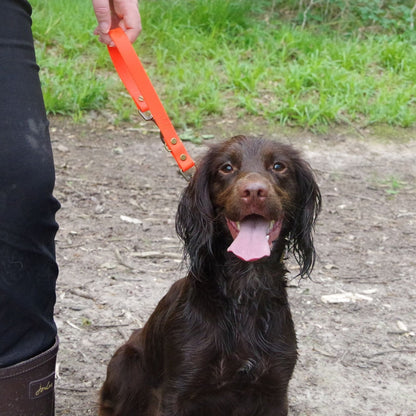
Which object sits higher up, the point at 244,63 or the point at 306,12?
the point at 306,12

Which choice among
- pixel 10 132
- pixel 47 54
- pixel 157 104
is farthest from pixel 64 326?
pixel 47 54

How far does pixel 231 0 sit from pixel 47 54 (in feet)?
7.67

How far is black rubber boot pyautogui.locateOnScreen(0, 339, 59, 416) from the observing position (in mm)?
2272

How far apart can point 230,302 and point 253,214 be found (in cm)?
38

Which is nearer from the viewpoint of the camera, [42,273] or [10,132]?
[10,132]

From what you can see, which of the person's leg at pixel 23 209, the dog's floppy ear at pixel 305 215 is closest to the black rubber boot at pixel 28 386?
the person's leg at pixel 23 209

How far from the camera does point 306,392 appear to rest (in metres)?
3.39

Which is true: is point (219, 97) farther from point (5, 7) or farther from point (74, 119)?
point (5, 7)

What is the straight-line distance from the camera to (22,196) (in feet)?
6.89

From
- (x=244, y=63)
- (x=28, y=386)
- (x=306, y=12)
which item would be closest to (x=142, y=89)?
(x=28, y=386)

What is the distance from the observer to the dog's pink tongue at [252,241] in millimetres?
2553

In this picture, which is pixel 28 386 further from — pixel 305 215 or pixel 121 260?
pixel 121 260

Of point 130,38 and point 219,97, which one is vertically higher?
point 130,38

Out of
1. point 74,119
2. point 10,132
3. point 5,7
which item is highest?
point 5,7
